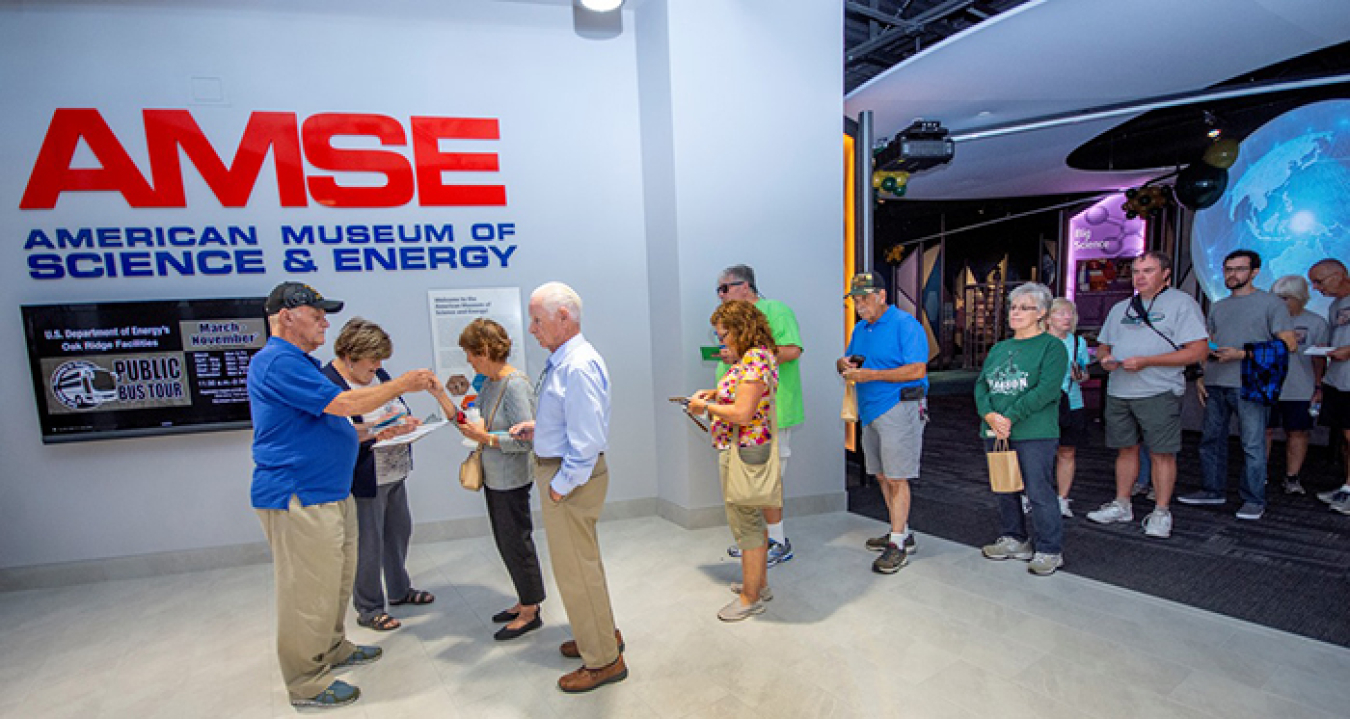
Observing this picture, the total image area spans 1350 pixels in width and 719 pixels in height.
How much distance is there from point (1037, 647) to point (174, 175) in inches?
215

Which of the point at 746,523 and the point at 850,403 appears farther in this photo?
the point at 850,403

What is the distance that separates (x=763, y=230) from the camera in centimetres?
421

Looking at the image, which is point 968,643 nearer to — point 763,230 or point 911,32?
point 763,230

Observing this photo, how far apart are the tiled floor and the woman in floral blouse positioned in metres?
0.22

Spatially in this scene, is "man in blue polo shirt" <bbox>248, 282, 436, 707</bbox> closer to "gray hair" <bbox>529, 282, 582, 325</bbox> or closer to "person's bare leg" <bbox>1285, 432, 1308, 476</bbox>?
"gray hair" <bbox>529, 282, 582, 325</bbox>

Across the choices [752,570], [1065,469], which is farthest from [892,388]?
[1065,469]

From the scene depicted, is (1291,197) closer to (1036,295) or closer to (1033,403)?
(1036,295)

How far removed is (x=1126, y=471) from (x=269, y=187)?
6080 mm

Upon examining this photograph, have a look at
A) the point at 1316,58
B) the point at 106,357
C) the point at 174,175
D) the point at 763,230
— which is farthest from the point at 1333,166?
the point at 106,357

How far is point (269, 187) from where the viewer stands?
3.84 meters

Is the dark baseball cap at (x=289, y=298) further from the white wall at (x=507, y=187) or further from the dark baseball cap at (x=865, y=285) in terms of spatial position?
the dark baseball cap at (x=865, y=285)

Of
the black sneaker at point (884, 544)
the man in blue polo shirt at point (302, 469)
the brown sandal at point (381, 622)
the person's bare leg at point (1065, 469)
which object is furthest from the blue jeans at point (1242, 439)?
the brown sandal at point (381, 622)

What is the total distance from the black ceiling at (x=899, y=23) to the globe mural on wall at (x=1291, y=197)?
3.21 metres

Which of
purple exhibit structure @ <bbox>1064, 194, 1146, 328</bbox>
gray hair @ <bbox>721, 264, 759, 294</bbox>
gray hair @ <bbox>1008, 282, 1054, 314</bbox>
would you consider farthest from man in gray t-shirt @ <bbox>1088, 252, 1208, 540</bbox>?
purple exhibit structure @ <bbox>1064, 194, 1146, 328</bbox>
